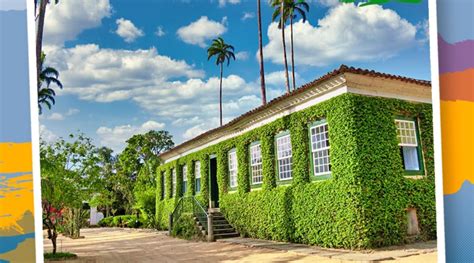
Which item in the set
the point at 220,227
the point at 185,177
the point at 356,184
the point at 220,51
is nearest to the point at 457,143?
the point at 356,184

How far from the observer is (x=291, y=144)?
10273 millimetres

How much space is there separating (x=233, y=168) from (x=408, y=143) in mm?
5732

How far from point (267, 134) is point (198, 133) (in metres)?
4.86

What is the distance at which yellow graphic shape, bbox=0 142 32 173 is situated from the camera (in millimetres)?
5270

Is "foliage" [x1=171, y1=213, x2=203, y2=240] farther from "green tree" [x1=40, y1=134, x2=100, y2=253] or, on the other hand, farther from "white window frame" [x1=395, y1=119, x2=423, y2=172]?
"white window frame" [x1=395, y1=119, x2=423, y2=172]

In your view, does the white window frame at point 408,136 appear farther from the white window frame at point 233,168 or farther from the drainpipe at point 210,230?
the drainpipe at point 210,230

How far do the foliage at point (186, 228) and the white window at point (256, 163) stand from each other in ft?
8.27

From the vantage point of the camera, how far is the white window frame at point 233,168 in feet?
43.6

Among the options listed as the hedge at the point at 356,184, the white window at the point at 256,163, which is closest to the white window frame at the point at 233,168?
the white window at the point at 256,163

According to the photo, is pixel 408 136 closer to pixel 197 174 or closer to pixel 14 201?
pixel 14 201

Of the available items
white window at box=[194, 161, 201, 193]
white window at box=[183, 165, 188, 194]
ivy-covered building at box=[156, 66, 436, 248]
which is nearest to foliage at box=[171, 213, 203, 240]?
white window at box=[194, 161, 201, 193]

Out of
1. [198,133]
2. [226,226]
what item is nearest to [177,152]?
[198,133]

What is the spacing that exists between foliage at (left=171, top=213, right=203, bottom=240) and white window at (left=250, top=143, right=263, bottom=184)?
2520 mm

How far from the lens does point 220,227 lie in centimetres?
1298
